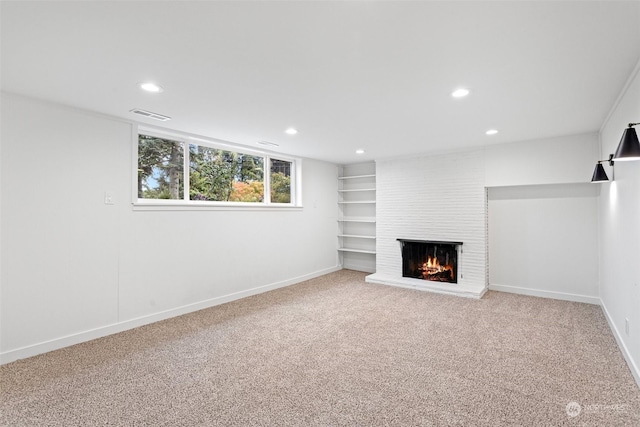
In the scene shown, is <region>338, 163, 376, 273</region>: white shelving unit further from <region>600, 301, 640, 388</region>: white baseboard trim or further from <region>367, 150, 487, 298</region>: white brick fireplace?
<region>600, 301, 640, 388</region>: white baseboard trim

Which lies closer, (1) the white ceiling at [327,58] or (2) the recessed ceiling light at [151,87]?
(1) the white ceiling at [327,58]

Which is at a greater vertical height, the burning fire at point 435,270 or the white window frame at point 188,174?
the white window frame at point 188,174

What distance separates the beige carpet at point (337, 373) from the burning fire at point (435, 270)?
1.43 metres

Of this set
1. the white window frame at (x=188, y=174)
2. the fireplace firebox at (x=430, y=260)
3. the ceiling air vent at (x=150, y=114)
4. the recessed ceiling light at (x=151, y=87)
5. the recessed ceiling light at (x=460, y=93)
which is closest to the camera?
the recessed ceiling light at (x=151, y=87)

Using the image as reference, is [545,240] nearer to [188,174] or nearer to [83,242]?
[188,174]

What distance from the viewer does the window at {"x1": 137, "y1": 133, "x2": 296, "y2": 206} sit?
3979mm

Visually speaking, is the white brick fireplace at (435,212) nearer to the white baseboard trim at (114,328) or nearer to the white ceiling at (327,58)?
the white ceiling at (327,58)

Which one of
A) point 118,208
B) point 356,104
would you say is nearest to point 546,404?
point 356,104

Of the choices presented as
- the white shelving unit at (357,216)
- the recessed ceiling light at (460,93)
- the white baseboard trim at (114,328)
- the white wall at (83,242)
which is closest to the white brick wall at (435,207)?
the white shelving unit at (357,216)

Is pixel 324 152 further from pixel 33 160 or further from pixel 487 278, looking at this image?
pixel 33 160

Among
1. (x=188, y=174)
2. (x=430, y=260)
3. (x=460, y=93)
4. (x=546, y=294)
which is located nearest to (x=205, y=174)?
(x=188, y=174)

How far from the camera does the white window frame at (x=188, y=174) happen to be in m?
3.68

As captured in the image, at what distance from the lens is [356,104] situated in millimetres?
3064

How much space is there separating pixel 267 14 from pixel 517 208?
482 centimetres
